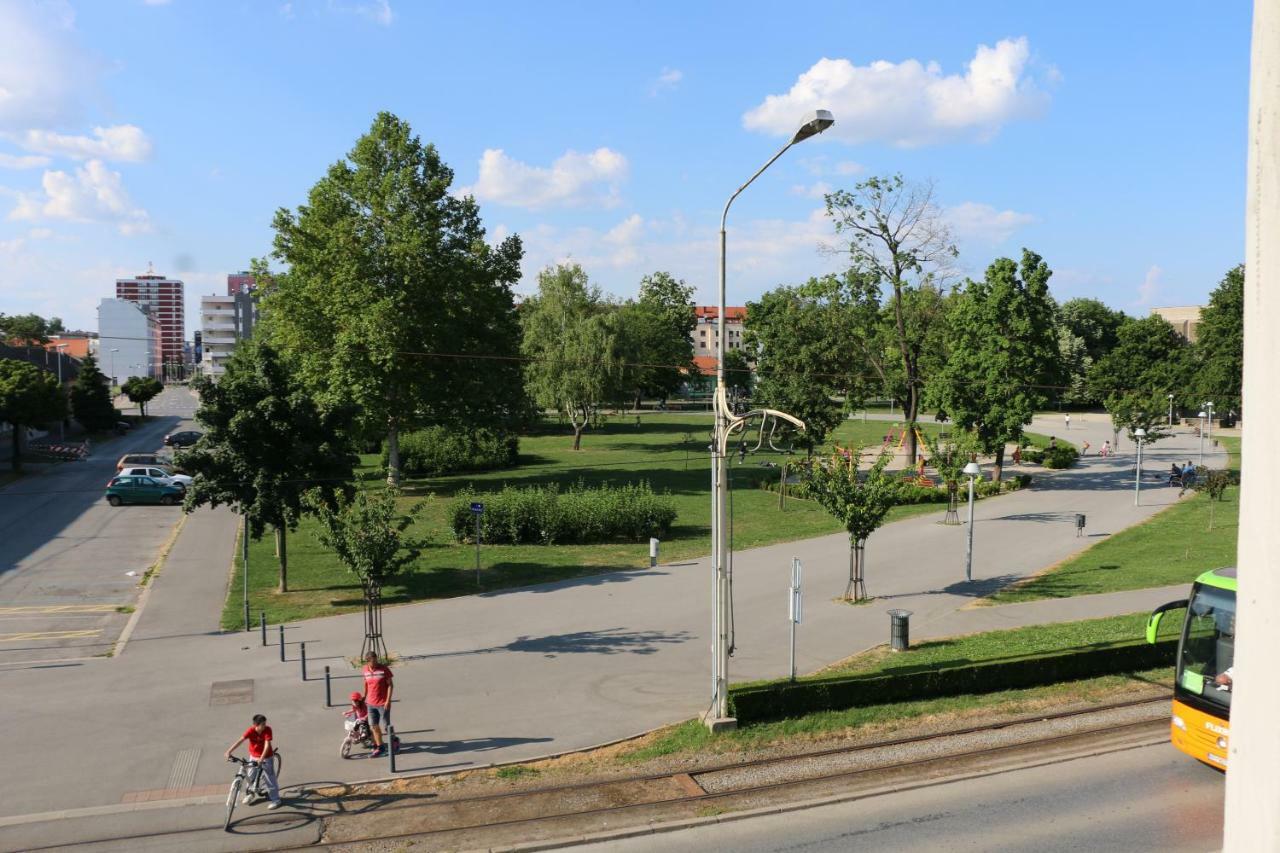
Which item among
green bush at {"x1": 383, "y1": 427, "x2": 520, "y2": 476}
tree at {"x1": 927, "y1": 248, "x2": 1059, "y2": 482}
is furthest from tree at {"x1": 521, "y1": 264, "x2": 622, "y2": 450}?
tree at {"x1": 927, "y1": 248, "x2": 1059, "y2": 482}

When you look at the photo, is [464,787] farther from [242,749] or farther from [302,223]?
[302,223]

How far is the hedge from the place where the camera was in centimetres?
1509

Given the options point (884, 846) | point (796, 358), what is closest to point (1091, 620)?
point (884, 846)

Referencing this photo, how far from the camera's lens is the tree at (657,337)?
69.0 metres

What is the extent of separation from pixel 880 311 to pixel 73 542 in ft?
125

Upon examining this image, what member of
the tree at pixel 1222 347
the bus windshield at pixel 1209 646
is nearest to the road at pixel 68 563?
the bus windshield at pixel 1209 646

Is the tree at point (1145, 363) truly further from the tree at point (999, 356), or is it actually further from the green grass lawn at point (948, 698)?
the green grass lawn at point (948, 698)

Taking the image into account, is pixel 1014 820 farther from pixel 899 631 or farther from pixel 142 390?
pixel 142 390

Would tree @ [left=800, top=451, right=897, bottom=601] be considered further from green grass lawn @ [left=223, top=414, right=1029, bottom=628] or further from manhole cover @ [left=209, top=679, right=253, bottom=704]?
manhole cover @ [left=209, top=679, right=253, bottom=704]

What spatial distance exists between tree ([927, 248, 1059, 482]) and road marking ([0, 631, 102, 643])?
35.6 meters

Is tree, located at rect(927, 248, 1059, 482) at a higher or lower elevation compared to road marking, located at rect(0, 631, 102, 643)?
higher

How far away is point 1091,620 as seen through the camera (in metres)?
21.2

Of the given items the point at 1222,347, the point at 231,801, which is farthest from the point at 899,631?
the point at 1222,347

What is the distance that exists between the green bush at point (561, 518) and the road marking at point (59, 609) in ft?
36.5
